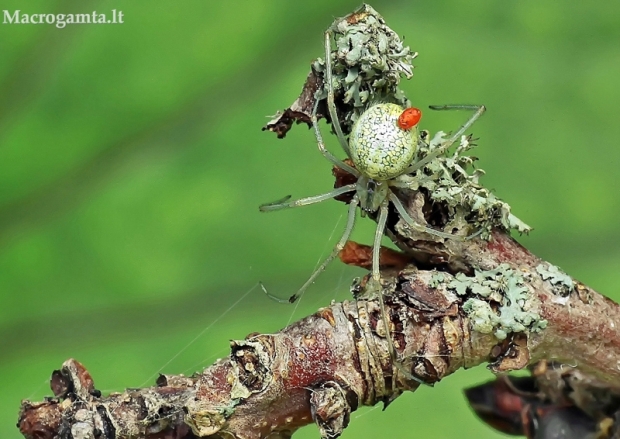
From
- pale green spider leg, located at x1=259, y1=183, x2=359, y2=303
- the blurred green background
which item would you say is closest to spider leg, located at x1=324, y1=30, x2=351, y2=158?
pale green spider leg, located at x1=259, y1=183, x2=359, y2=303

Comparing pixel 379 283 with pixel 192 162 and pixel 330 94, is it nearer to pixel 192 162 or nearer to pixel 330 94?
pixel 330 94

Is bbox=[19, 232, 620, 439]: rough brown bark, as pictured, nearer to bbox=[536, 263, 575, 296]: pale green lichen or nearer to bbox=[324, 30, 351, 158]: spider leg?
bbox=[536, 263, 575, 296]: pale green lichen

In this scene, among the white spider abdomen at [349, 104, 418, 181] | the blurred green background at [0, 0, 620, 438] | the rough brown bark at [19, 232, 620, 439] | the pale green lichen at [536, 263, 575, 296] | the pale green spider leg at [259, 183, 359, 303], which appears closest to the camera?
the rough brown bark at [19, 232, 620, 439]

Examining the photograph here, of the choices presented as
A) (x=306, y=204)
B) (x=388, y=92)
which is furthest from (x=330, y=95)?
(x=306, y=204)

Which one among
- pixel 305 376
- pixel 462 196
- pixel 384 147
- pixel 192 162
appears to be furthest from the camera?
pixel 192 162

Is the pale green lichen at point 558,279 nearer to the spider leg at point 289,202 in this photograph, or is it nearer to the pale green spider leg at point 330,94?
the pale green spider leg at point 330,94
